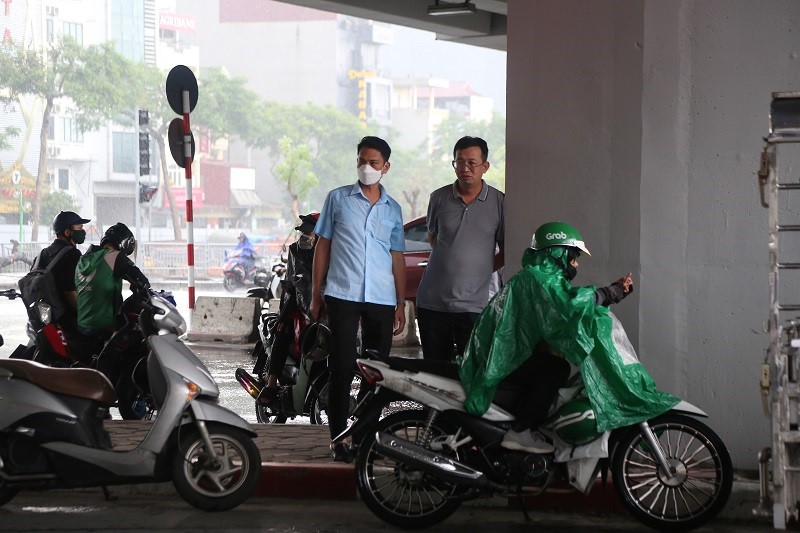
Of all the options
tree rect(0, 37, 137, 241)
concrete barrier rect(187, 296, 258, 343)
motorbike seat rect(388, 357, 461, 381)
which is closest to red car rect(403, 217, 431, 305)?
concrete barrier rect(187, 296, 258, 343)

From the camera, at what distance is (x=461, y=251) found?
21.5ft

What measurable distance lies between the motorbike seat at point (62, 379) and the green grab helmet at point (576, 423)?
2297 millimetres

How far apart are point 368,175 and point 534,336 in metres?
1.60

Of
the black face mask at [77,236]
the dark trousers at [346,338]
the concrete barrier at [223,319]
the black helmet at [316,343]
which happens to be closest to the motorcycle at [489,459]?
the dark trousers at [346,338]

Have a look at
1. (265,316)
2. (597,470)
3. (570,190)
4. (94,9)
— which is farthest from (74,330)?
(94,9)

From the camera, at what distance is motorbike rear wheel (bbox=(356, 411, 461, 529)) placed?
5.50 m

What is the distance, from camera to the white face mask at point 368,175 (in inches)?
254

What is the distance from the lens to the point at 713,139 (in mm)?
6203

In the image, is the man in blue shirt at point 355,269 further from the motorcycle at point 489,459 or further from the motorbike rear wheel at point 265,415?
the motorbike rear wheel at point 265,415

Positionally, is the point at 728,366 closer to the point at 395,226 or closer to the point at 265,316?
the point at 395,226

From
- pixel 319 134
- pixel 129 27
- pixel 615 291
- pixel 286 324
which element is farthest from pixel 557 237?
pixel 319 134

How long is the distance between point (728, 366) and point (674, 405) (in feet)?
3.52

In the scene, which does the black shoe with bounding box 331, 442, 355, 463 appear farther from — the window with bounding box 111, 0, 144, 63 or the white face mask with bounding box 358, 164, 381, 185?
the window with bounding box 111, 0, 144, 63

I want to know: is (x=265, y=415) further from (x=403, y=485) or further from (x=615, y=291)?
(x=615, y=291)
